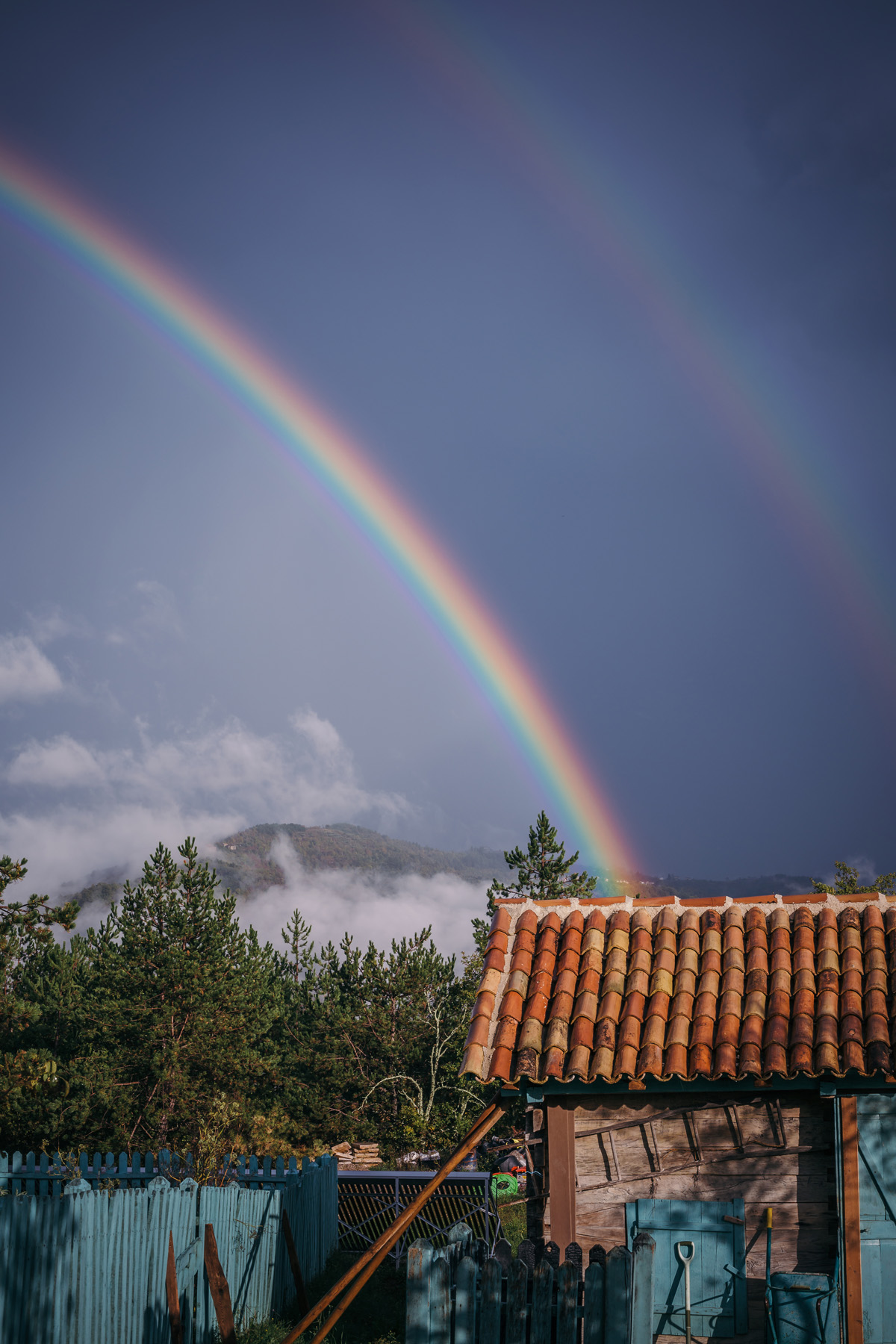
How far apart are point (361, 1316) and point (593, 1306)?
311 inches

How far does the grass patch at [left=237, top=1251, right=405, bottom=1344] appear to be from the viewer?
1088cm

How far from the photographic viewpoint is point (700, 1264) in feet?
27.8

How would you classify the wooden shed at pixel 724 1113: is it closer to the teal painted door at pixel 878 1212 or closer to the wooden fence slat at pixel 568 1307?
the teal painted door at pixel 878 1212

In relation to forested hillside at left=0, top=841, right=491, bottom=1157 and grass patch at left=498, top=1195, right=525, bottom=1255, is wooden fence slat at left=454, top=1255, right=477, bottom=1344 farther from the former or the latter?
forested hillside at left=0, top=841, right=491, bottom=1157

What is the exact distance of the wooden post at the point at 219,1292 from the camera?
30.1ft

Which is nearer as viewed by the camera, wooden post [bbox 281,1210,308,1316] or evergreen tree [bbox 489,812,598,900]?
wooden post [bbox 281,1210,308,1316]

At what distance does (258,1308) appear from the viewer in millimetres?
11516

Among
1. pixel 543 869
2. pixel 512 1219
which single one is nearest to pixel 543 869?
pixel 543 869

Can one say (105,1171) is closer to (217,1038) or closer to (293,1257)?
(293,1257)

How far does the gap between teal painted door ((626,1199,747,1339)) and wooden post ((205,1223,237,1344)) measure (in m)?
3.71

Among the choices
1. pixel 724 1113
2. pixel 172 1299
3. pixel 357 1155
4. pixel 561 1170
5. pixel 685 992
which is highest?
pixel 685 992

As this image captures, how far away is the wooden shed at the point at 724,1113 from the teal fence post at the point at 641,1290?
1840 millimetres

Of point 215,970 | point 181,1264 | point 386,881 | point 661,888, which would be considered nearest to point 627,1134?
point 181,1264

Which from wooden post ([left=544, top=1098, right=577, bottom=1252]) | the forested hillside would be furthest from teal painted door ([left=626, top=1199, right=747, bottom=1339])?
the forested hillside
